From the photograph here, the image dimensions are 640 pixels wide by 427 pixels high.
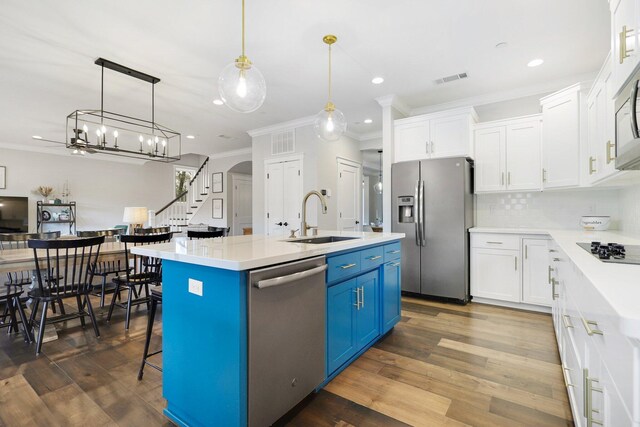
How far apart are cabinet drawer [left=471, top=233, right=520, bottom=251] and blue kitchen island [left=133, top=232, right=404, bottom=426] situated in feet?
8.18

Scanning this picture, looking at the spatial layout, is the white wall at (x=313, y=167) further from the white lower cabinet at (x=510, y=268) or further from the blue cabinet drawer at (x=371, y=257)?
the blue cabinet drawer at (x=371, y=257)

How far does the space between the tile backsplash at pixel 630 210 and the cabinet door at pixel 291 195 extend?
4.24m

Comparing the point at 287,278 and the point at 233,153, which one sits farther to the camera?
the point at 233,153

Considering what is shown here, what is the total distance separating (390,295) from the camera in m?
2.80

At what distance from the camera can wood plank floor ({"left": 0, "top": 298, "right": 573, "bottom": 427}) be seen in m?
1.73

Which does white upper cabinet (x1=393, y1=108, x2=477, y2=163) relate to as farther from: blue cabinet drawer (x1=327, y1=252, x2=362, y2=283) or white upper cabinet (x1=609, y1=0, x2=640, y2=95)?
blue cabinet drawer (x1=327, y1=252, x2=362, y2=283)

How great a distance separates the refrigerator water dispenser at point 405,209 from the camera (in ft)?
13.6

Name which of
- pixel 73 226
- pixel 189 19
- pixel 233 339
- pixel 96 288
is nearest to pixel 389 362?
pixel 233 339

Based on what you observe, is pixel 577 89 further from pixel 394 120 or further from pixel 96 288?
pixel 96 288

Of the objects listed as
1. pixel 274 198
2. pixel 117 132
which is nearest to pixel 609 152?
pixel 274 198

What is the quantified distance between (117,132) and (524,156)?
5.10 m

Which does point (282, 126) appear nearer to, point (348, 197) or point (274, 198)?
point (274, 198)

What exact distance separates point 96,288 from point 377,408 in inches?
112

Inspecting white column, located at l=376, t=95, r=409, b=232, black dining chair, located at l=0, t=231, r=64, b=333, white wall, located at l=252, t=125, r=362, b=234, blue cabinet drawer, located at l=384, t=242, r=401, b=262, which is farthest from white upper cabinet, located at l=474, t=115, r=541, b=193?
black dining chair, located at l=0, t=231, r=64, b=333
